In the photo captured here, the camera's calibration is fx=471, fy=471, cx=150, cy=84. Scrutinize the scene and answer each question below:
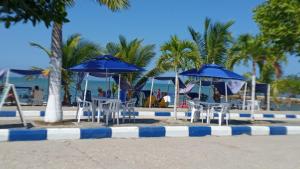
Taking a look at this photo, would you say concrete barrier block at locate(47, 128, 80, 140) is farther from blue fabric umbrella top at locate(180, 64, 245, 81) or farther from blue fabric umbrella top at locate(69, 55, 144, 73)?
blue fabric umbrella top at locate(180, 64, 245, 81)

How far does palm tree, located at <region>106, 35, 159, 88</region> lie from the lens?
30.6 meters

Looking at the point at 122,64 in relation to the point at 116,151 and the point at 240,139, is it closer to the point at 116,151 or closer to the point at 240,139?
the point at 240,139

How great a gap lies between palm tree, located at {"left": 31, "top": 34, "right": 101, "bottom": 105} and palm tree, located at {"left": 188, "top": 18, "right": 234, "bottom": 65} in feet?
23.0

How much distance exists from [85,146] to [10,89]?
10.7 feet

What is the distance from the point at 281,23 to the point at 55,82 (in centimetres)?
971

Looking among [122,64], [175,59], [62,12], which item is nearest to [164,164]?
[62,12]

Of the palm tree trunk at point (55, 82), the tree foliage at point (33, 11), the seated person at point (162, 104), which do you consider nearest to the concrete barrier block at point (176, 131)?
the palm tree trunk at point (55, 82)

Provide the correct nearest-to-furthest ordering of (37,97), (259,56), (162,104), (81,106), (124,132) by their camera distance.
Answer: (124,132), (81,106), (259,56), (37,97), (162,104)

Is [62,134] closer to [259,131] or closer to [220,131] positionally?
[220,131]

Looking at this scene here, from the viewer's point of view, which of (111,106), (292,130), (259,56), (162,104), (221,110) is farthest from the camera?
(162,104)

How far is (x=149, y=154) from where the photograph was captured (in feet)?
28.3

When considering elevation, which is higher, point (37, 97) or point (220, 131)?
point (37, 97)

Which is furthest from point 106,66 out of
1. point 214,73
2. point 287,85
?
point 287,85

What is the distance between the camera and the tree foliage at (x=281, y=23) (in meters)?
17.7
